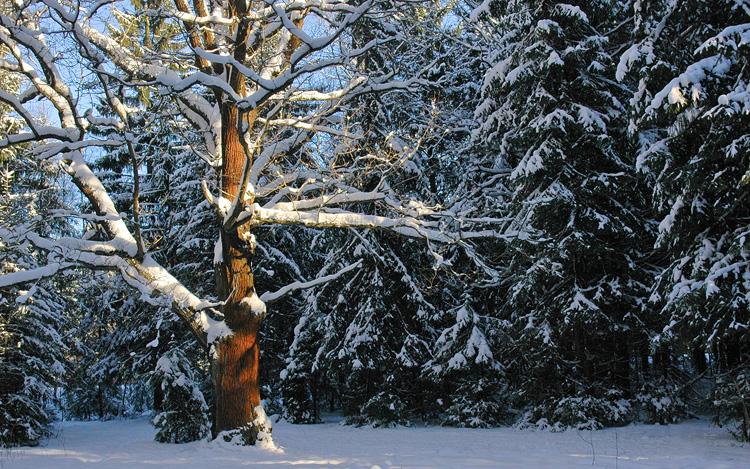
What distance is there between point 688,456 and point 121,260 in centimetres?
826

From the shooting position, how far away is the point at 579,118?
1274 centimetres

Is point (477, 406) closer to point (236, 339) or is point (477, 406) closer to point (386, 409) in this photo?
point (386, 409)

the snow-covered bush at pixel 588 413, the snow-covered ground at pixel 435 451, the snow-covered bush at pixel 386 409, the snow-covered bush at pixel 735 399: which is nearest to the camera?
the snow-covered ground at pixel 435 451

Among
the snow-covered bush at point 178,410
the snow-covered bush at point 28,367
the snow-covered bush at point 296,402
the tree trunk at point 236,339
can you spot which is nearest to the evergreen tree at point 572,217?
the tree trunk at point 236,339

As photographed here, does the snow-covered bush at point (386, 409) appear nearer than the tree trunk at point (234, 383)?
No

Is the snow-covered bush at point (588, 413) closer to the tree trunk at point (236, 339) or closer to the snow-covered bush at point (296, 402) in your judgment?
the tree trunk at point (236, 339)

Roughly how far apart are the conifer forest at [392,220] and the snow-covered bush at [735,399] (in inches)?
2.2

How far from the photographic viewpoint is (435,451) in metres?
9.80

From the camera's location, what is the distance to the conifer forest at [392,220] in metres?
8.61

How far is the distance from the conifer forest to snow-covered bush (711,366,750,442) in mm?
55

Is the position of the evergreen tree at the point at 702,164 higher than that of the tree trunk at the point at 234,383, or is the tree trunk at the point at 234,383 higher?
the evergreen tree at the point at 702,164

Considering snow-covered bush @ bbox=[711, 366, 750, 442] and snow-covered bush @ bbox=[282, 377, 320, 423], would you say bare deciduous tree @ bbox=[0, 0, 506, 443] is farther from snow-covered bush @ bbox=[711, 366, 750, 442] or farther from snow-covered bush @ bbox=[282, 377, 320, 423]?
snow-covered bush @ bbox=[282, 377, 320, 423]

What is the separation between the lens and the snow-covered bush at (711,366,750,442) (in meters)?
9.02

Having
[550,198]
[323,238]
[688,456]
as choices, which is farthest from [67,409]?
[688,456]
